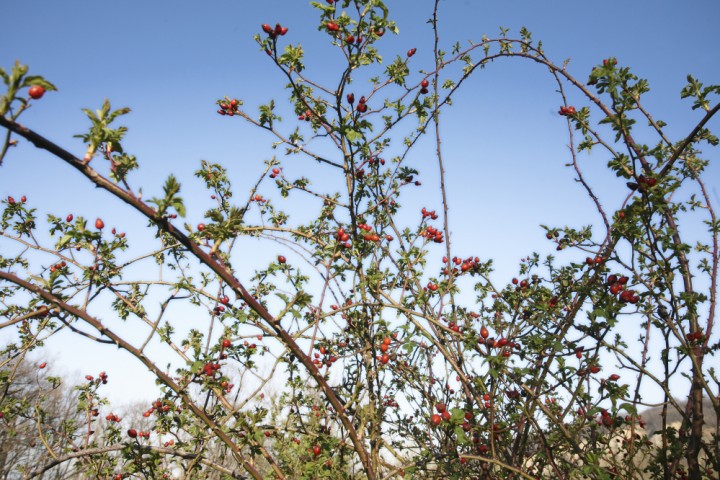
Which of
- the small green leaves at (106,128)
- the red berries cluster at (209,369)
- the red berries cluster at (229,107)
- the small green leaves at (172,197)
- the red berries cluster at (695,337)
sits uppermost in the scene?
the red berries cluster at (229,107)

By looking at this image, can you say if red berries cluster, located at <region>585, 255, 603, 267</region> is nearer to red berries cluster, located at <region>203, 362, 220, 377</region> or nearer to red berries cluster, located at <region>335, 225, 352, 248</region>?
red berries cluster, located at <region>335, 225, 352, 248</region>

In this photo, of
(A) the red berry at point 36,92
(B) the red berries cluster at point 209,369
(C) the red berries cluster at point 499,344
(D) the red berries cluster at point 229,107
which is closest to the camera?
(A) the red berry at point 36,92

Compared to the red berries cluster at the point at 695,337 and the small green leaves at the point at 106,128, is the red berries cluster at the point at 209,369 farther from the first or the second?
the red berries cluster at the point at 695,337

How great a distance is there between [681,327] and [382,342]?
194cm

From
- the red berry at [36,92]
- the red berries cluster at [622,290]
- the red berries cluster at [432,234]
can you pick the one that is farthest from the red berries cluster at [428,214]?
the red berry at [36,92]

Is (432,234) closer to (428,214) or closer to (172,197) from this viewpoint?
(428,214)

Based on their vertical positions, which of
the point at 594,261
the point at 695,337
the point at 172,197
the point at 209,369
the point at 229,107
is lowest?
the point at 209,369

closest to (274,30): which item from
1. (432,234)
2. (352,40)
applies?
(352,40)

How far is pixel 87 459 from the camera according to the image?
330 cm

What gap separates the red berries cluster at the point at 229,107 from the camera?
9.84 feet

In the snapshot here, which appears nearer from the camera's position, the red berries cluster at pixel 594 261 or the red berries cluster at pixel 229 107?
the red berries cluster at pixel 594 261

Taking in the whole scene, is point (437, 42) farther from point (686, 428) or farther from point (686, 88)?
point (686, 428)

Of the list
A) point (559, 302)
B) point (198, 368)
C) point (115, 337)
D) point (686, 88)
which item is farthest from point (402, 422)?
point (686, 88)

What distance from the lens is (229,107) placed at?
3.00 meters
